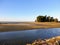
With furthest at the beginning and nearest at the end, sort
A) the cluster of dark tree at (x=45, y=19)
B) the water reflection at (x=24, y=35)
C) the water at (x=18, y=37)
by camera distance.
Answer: the cluster of dark tree at (x=45, y=19) → the water reflection at (x=24, y=35) → the water at (x=18, y=37)

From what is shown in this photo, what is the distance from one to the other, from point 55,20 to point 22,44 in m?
75.5

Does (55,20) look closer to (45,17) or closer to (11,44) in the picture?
(45,17)

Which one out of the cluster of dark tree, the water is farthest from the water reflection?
the cluster of dark tree

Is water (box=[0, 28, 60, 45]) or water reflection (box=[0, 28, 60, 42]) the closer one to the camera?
water (box=[0, 28, 60, 45])

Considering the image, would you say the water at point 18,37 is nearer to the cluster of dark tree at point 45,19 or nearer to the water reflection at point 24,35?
the water reflection at point 24,35

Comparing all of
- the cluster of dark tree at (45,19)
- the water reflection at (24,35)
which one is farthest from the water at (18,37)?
the cluster of dark tree at (45,19)

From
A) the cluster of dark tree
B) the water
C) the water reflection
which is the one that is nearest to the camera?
the water

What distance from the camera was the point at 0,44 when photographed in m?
18.3

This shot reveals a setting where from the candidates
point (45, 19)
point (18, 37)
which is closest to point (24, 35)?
point (18, 37)

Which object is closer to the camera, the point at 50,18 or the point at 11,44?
the point at 11,44

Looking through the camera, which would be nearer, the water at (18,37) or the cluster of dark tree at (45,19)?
the water at (18,37)

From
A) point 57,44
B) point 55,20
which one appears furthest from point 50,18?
point 57,44

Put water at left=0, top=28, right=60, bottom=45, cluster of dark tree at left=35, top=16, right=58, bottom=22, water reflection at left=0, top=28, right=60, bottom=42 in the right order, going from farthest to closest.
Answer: cluster of dark tree at left=35, top=16, right=58, bottom=22 → water reflection at left=0, top=28, right=60, bottom=42 → water at left=0, top=28, right=60, bottom=45

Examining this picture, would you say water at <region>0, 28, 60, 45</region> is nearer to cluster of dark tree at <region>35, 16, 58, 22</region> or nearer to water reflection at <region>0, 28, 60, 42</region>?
water reflection at <region>0, 28, 60, 42</region>
